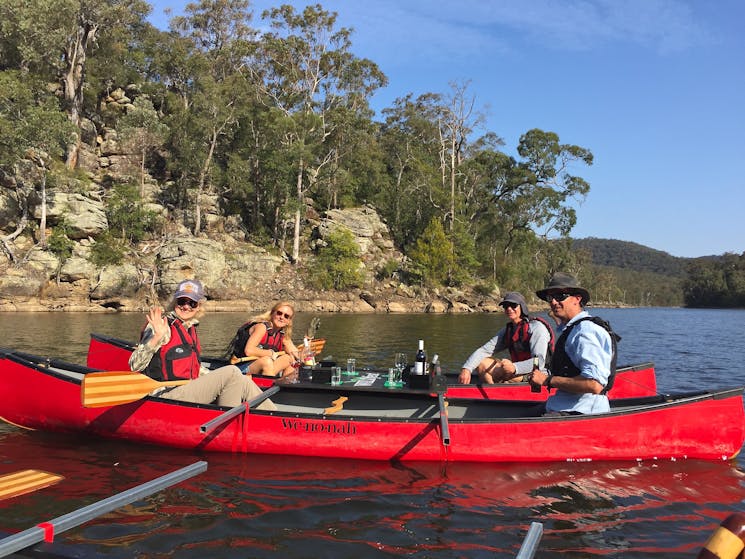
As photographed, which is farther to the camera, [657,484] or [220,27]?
[220,27]

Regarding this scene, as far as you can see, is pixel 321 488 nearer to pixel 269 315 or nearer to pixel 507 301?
pixel 269 315

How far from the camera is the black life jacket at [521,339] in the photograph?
914cm

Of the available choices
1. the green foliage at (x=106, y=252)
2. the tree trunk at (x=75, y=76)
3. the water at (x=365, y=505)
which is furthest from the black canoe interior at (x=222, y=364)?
the tree trunk at (x=75, y=76)

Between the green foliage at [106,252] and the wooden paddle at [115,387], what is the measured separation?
30604 millimetres

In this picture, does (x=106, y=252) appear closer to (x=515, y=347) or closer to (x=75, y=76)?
(x=75, y=76)

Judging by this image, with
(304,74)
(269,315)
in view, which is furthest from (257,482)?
(304,74)

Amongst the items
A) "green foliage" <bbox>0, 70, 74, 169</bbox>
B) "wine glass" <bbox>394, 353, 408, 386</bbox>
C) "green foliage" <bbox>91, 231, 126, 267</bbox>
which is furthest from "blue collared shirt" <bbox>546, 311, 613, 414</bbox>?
"green foliage" <bbox>0, 70, 74, 169</bbox>

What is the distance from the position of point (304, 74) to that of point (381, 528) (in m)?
46.9

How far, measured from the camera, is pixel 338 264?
44031 millimetres

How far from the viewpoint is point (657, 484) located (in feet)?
21.0

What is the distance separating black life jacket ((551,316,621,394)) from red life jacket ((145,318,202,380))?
480cm

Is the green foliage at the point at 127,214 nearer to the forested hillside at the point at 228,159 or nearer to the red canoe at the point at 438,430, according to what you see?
the forested hillside at the point at 228,159

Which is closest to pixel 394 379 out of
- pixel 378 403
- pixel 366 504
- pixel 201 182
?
pixel 378 403

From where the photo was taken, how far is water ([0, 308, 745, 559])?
4754 millimetres
